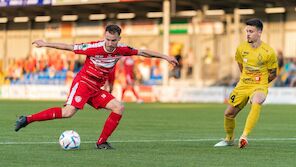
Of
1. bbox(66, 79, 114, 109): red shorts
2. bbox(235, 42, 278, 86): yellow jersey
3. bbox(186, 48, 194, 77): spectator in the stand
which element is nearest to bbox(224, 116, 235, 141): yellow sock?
bbox(235, 42, 278, 86): yellow jersey

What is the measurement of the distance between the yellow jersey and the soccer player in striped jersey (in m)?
1.34

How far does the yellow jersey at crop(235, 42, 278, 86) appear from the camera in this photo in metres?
13.2

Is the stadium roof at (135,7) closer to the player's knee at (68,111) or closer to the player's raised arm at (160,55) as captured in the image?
the player's raised arm at (160,55)

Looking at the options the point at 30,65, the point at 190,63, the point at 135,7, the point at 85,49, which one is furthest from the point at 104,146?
the point at 30,65

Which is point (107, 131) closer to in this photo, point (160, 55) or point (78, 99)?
point (78, 99)

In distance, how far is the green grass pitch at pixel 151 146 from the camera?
1054 cm

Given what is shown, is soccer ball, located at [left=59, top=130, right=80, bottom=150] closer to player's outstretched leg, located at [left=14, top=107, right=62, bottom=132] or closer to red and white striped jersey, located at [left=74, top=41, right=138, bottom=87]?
player's outstretched leg, located at [left=14, top=107, right=62, bottom=132]

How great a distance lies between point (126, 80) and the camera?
35688 mm

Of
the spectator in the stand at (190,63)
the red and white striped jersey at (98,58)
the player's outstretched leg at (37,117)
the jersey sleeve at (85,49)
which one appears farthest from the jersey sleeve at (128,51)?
the spectator in the stand at (190,63)

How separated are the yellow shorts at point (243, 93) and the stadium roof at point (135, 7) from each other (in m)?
27.0

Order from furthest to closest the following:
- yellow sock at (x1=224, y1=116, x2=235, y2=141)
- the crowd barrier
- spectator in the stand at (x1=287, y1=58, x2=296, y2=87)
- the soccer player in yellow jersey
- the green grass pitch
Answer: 1. spectator in the stand at (x1=287, y1=58, x2=296, y2=87)
2. the crowd barrier
3. yellow sock at (x1=224, y1=116, x2=235, y2=141)
4. the soccer player in yellow jersey
5. the green grass pitch

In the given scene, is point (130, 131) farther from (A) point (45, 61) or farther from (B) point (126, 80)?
(A) point (45, 61)

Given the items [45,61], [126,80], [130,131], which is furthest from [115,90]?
[130,131]

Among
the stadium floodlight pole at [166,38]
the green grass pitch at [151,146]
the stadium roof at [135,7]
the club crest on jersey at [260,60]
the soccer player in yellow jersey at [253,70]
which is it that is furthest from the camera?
the stadium roof at [135,7]
